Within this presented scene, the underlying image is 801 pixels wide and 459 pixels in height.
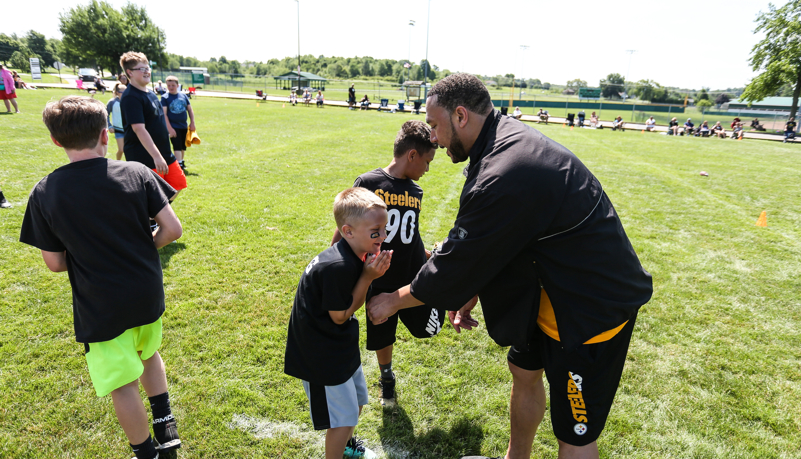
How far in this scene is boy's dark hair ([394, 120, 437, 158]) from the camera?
2.95m

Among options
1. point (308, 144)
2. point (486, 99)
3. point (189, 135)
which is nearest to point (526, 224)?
point (486, 99)

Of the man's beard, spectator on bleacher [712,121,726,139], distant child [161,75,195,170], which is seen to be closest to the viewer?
the man's beard

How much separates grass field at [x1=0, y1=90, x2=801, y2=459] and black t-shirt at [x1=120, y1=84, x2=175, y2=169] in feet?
4.15

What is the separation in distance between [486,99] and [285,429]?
2524 mm

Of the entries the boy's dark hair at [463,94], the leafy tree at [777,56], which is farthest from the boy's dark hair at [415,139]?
the leafy tree at [777,56]

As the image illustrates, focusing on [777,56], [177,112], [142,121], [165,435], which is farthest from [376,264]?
[777,56]

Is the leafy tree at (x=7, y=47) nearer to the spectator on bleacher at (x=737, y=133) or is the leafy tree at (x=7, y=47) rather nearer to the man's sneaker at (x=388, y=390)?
the man's sneaker at (x=388, y=390)

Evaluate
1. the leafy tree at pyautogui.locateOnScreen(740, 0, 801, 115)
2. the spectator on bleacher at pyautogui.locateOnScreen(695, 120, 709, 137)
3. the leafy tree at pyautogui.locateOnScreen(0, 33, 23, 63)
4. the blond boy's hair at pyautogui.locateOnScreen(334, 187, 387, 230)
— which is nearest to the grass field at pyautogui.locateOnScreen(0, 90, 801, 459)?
the blond boy's hair at pyautogui.locateOnScreen(334, 187, 387, 230)

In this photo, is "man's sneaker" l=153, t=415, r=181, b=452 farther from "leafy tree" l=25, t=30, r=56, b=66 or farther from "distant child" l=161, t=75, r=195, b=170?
"leafy tree" l=25, t=30, r=56, b=66

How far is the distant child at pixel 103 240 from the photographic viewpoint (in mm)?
2137

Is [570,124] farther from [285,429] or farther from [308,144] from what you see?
[285,429]

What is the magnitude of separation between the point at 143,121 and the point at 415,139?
407cm

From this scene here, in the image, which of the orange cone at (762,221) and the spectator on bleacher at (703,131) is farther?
the spectator on bleacher at (703,131)

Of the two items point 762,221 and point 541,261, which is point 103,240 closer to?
point 541,261
